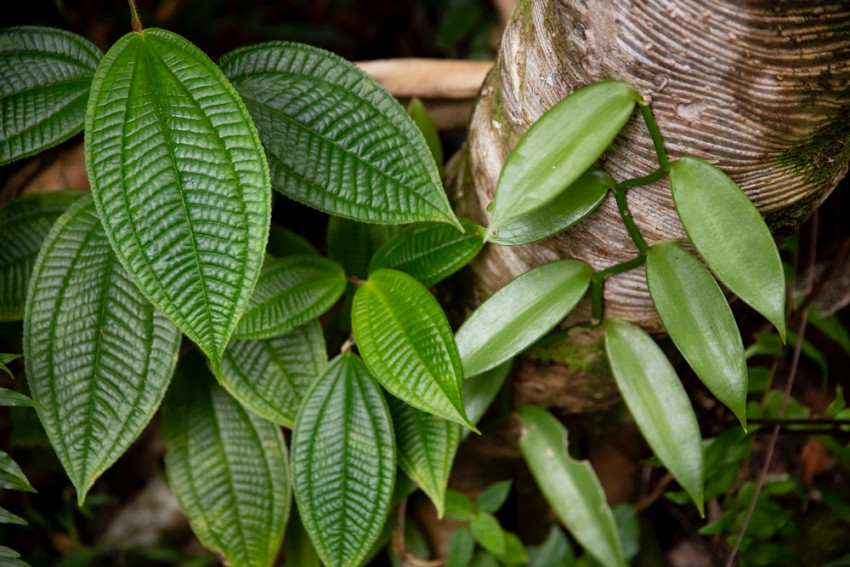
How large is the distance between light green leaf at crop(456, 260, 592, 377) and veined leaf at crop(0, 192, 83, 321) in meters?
0.54

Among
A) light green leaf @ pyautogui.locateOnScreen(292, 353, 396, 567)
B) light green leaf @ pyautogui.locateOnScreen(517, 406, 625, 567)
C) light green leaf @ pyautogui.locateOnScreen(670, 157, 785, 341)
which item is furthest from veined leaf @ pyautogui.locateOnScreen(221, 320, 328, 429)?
light green leaf @ pyautogui.locateOnScreen(670, 157, 785, 341)

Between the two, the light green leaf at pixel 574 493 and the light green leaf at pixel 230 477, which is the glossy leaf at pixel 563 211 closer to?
the light green leaf at pixel 574 493

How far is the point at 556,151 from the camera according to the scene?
560 millimetres

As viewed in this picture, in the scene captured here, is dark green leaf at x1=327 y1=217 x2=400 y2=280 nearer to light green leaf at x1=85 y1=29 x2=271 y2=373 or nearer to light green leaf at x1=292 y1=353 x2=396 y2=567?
light green leaf at x1=292 y1=353 x2=396 y2=567

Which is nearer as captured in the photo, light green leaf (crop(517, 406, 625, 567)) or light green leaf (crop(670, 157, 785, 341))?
light green leaf (crop(670, 157, 785, 341))

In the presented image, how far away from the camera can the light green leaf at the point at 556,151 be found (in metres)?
0.54

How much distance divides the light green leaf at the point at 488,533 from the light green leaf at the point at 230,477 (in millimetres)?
275

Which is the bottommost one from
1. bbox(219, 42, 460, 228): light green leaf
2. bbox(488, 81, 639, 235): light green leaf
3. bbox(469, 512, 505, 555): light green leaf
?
bbox(469, 512, 505, 555): light green leaf

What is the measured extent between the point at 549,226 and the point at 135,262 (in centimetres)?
38

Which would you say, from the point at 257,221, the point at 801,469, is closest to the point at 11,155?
the point at 257,221

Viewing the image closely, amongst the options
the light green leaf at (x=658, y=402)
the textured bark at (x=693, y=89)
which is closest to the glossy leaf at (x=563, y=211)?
the textured bark at (x=693, y=89)

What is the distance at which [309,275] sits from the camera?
0.80 meters

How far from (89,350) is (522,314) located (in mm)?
465

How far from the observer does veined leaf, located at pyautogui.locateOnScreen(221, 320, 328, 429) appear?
813 mm
